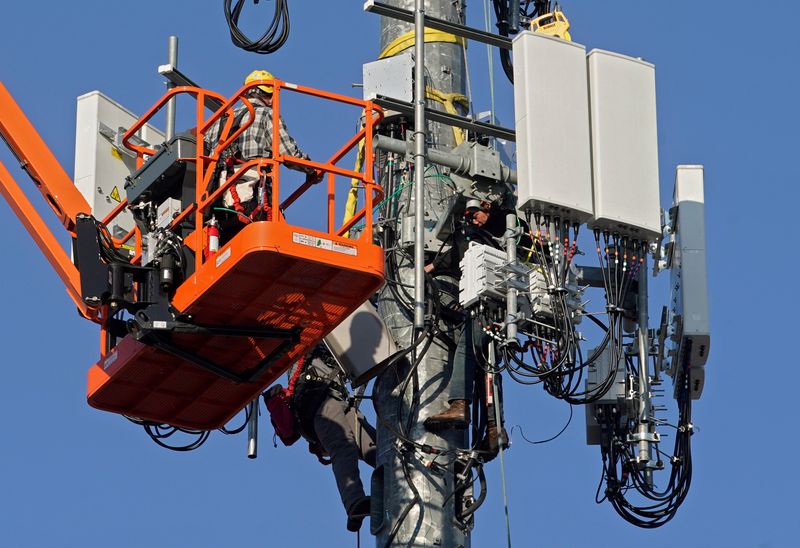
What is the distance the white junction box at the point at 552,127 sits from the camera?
20.9m

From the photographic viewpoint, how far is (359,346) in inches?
860

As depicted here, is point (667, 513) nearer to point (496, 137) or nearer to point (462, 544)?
point (462, 544)

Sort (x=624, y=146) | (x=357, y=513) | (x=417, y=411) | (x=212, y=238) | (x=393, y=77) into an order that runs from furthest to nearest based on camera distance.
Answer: (x=393, y=77) → (x=357, y=513) → (x=417, y=411) → (x=624, y=146) → (x=212, y=238)

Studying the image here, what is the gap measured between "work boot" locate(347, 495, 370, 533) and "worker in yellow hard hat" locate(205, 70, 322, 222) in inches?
148

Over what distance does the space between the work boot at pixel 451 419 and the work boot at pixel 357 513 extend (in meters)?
1.16

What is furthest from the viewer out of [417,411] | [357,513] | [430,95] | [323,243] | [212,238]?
[430,95]

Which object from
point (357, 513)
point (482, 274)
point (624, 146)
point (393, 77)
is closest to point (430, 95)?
point (393, 77)

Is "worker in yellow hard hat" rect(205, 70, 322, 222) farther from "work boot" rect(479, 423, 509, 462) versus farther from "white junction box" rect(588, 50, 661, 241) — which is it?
"work boot" rect(479, 423, 509, 462)

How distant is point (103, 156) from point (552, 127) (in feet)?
17.3

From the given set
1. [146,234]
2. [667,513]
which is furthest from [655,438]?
[146,234]

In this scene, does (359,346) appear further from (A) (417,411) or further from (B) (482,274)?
(B) (482,274)

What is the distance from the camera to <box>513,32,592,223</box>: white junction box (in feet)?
68.5

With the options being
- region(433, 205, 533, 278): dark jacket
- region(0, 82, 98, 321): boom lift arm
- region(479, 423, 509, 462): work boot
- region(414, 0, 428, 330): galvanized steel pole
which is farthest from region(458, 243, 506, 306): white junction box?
region(0, 82, 98, 321): boom lift arm

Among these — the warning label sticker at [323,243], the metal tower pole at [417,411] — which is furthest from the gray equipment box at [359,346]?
the warning label sticker at [323,243]
